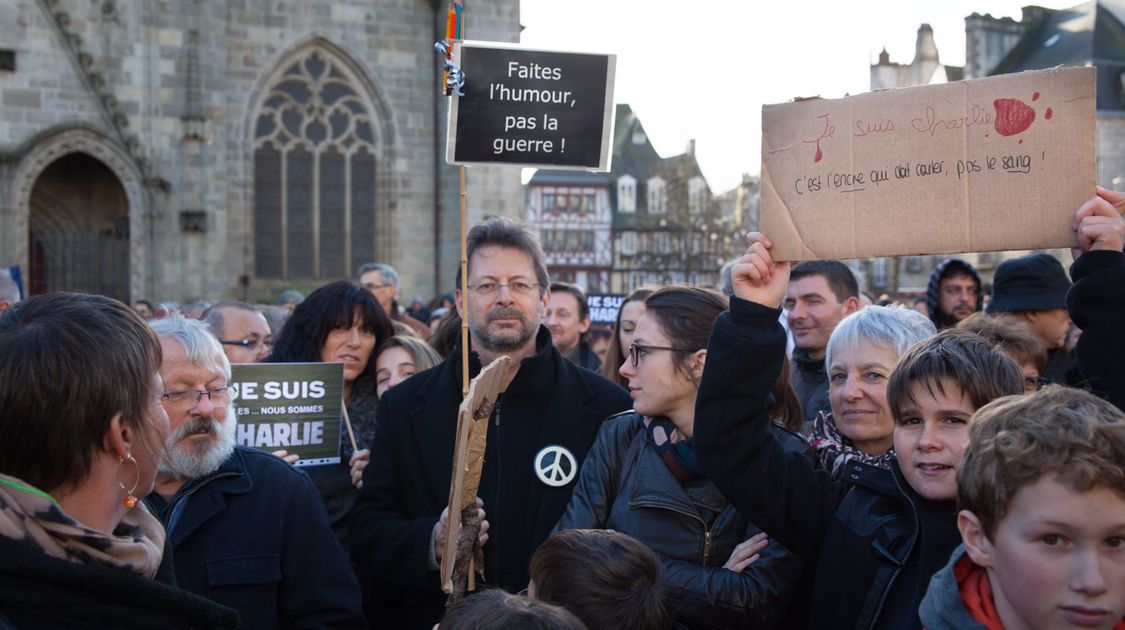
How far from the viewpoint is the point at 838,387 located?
342cm

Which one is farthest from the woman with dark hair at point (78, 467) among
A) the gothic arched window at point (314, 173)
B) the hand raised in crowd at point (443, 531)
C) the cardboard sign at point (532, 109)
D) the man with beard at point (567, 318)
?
the gothic arched window at point (314, 173)

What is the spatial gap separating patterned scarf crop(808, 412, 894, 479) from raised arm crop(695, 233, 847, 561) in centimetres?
25

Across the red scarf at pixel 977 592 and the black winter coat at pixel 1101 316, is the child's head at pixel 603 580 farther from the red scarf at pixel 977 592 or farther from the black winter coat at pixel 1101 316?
the black winter coat at pixel 1101 316

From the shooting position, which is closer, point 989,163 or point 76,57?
point 989,163

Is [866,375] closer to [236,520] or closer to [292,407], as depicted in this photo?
[236,520]

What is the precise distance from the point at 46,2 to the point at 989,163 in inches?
762

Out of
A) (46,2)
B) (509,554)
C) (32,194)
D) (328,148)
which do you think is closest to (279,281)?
(328,148)

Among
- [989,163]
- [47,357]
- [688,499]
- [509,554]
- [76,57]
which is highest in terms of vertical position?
[76,57]

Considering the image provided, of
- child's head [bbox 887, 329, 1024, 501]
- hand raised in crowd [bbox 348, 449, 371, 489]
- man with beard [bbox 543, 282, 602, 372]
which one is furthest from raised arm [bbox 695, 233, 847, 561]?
man with beard [bbox 543, 282, 602, 372]

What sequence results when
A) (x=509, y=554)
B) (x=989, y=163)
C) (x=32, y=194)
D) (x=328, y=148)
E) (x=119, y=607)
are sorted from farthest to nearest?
(x=328, y=148) < (x=32, y=194) < (x=509, y=554) < (x=989, y=163) < (x=119, y=607)

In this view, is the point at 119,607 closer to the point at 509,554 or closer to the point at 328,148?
the point at 509,554

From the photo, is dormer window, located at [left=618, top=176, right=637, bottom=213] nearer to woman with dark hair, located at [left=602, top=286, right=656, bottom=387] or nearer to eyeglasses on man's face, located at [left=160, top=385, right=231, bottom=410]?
woman with dark hair, located at [left=602, top=286, right=656, bottom=387]

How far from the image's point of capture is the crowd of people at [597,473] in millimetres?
1946

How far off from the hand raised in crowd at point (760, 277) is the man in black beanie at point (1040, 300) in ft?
10.9
